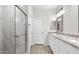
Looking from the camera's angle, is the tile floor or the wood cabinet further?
the tile floor

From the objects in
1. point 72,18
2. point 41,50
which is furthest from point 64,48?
point 41,50

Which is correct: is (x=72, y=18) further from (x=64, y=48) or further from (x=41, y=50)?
(x=41, y=50)

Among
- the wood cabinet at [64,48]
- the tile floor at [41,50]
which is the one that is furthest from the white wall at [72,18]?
the tile floor at [41,50]

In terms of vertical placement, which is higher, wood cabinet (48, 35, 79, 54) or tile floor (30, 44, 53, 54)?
wood cabinet (48, 35, 79, 54)

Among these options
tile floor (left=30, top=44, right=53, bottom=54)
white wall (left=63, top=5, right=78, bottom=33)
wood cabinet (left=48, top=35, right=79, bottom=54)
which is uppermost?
white wall (left=63, top=5, right=78, bottom=33)

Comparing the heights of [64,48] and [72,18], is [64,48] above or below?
below

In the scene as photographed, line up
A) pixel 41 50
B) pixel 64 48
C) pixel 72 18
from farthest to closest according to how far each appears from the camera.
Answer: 1. pixel 41 50
2. pixel 72 18
3. pixel 64 48

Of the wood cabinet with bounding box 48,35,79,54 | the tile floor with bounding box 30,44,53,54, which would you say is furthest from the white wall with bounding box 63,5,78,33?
the tile floor with bounding box 30,44,53,54

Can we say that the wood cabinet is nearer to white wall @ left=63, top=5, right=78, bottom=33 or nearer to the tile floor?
white wall @ left=63, top=5, right=78, bottom=33

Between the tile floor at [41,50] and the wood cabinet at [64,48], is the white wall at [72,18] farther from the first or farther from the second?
the tile floor at [41,50]
